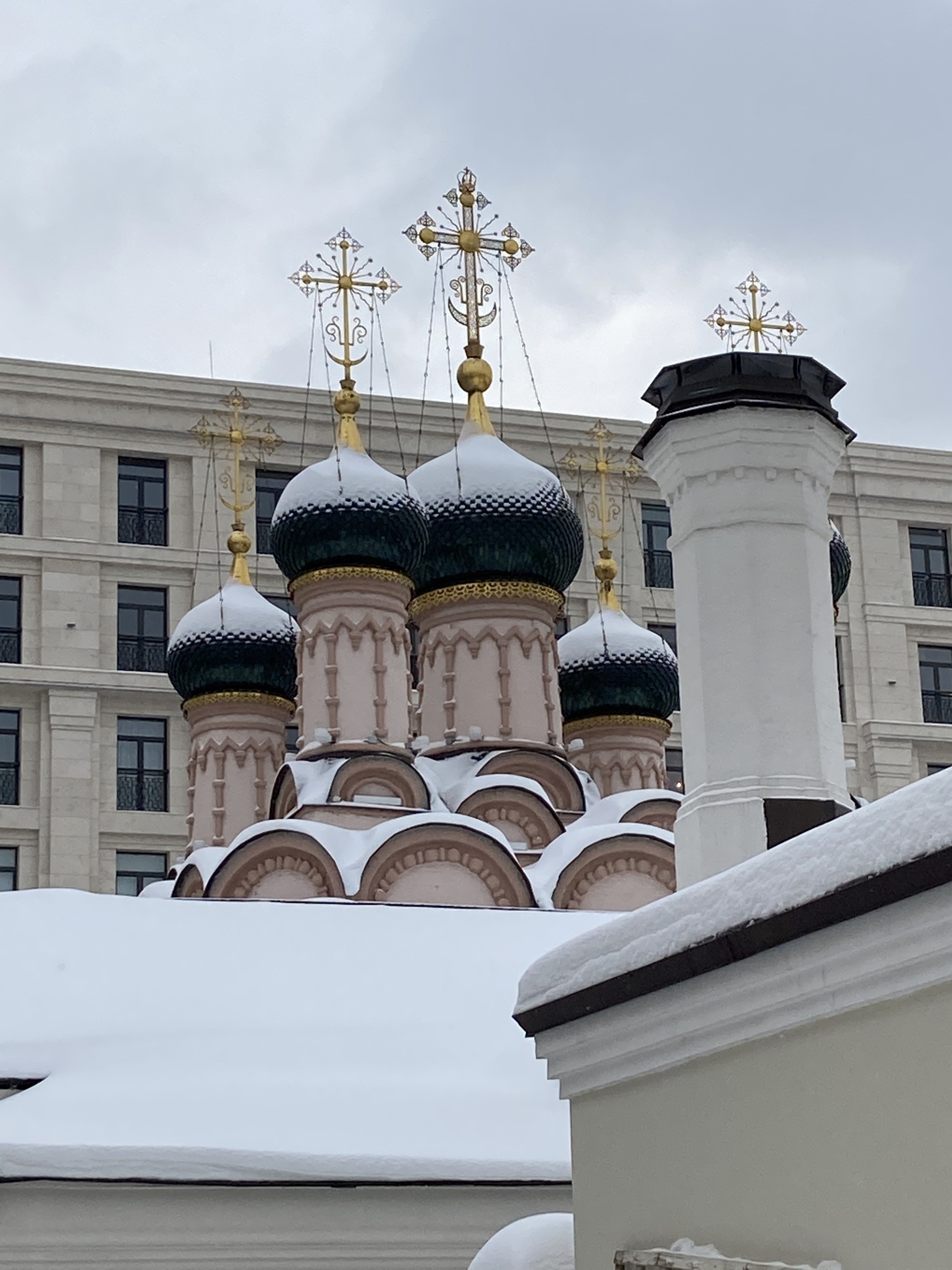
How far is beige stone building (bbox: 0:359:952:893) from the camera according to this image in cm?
2484

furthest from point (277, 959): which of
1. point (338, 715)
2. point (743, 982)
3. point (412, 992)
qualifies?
point (338, 715)

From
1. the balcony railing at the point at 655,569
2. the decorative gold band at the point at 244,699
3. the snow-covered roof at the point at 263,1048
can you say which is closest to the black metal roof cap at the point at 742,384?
the snow-covered roof at the point at 263,1048

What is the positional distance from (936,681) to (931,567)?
5.23ft

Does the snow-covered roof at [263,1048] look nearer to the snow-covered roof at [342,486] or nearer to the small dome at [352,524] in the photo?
the small dome at [352,524]

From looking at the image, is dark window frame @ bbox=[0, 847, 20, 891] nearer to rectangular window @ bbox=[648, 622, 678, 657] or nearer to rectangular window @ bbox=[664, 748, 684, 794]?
rectangular window @ bbox=[664, 748, 684, 794]

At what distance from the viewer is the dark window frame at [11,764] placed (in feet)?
81.3

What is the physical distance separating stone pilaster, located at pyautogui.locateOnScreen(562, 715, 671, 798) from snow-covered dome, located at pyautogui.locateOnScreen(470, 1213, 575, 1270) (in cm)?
1312

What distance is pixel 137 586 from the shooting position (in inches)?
1022

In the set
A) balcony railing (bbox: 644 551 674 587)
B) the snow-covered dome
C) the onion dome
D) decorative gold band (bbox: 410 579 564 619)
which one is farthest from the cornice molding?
balcony railing (bbox: 644 551 674 587)

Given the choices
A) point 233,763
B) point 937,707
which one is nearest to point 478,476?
point 233,763

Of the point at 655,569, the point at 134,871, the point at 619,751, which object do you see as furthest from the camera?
the point at 655,569

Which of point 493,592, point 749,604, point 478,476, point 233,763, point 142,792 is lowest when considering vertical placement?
point 749,604

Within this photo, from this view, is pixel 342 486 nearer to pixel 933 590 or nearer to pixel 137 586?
pixel 137 586

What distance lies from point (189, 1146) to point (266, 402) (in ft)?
65.9
